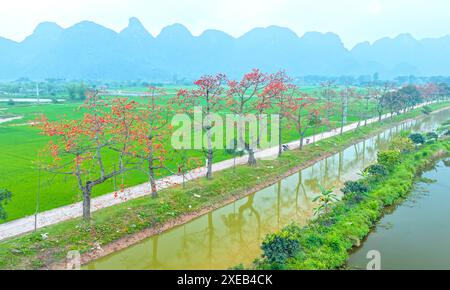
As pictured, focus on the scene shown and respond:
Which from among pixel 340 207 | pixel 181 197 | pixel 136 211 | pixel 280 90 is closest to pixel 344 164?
pixel 280 90

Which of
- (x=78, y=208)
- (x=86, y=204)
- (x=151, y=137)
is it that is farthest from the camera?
(x=151, y=137)

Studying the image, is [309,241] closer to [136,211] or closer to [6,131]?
[136,211]

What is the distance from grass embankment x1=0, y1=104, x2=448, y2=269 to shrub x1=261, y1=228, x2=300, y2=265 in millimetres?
5585

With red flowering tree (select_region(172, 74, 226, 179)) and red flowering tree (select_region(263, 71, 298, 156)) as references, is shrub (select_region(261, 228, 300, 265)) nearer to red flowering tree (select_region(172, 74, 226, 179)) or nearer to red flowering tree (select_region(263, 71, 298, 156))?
red flowering tree (select_region(172, 74, 226, 179))

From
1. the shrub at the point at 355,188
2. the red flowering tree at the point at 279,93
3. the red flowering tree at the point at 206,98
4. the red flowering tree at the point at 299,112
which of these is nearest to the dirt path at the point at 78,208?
the red flowering tree at the point at 206,98

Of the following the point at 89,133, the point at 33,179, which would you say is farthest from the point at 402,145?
the point at 33,179

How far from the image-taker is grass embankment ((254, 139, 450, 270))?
1288 cm

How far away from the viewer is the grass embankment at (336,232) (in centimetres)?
1288

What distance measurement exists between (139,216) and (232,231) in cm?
428

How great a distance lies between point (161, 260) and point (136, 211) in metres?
3.23

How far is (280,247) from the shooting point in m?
12.9

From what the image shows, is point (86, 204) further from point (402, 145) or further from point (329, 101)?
point (329, 101)

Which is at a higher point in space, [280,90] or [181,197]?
[280,90]

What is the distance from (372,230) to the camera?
54.4 ft
